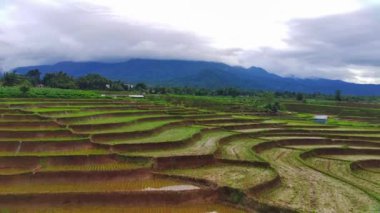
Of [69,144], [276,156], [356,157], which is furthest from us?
[356,157]

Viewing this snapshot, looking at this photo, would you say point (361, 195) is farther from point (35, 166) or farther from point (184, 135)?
point (35, 166)

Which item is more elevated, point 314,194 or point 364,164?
point 314,194

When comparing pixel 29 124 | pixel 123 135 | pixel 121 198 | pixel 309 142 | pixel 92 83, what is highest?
pixel 92 83

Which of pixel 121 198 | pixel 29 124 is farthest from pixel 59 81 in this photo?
pixel 121 198

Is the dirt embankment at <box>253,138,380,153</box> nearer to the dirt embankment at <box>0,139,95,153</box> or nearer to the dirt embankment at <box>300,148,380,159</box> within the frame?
the dirt embankment at <box>300,148,380,159</box>

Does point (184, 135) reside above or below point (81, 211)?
above

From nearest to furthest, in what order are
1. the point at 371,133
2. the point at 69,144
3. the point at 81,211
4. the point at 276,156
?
the point at 81,211 → the point at 69,144 → the point at 276,156 → the point at 371,133

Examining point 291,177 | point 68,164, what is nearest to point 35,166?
point 68,164

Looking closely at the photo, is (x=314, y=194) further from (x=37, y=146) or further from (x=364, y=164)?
(x=37, y=146)
